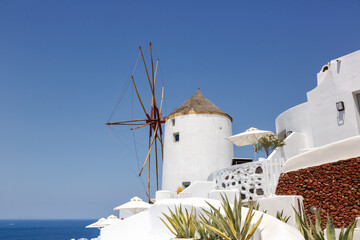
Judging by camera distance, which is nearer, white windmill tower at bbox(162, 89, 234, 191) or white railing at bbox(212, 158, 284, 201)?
white railing at bbox(212, 158, 284, 201)

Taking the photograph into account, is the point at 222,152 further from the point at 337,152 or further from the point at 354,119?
the point at 337,152

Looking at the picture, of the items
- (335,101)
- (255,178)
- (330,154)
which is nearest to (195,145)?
(255,178)

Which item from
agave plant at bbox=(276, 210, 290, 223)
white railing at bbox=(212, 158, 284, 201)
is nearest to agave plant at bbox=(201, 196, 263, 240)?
agave plant at bbox=(276, 210, 290, 223)

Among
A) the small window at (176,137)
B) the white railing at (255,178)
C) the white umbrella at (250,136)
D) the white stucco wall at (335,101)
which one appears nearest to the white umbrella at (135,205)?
the white railing at (255,178)

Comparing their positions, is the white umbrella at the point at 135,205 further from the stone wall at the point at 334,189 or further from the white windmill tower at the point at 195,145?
the stone wall at the point at 334,189

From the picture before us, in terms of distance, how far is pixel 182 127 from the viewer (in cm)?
2064

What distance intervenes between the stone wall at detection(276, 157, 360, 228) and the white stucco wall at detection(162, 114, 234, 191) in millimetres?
10927

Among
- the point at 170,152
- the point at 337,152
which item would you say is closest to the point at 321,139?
the point at 337,152

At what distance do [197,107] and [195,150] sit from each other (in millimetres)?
2866

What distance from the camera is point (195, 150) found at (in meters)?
19.9

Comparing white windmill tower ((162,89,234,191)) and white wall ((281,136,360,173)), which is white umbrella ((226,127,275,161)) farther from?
white wall ((281,136,360,173))

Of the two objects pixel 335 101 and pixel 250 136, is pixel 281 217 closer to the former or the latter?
pixel 335 101

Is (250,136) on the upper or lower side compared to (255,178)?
upper

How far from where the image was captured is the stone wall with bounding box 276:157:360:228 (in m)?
7.43
